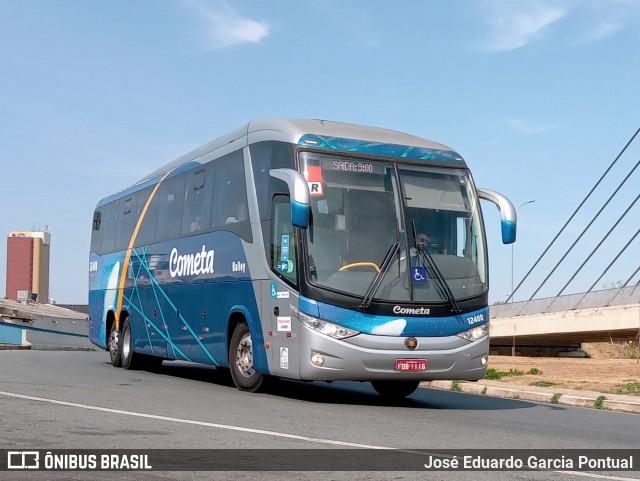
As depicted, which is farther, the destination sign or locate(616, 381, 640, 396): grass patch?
locate(616, 381, 640, 396): grass patch

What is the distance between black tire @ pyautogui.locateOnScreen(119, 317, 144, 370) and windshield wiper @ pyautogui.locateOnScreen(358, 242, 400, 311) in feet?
31.6

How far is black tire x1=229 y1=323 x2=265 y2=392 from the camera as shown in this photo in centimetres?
1505

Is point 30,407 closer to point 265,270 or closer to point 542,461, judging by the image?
point 265,270

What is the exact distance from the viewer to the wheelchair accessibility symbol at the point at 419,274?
13.3m

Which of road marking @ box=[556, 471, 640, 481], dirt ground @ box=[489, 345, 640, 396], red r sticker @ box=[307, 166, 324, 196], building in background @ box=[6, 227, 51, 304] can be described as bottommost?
road marking @ box=[556, 471, 640, 481]

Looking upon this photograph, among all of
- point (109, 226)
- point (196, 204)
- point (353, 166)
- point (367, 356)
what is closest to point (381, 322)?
point (367, 356)

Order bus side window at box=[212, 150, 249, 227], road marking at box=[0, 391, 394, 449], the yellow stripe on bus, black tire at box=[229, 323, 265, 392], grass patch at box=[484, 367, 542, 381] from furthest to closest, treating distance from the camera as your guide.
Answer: grass patch at box=[484, 367, 542, 381] → the yellow stripe on bus → bus side window at box=[212, 150, 249, 227] → black tire at box=[229, 323, 265, 392] → road marking at box=[0, 391, 394, 449]

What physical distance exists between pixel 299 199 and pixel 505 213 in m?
3.37

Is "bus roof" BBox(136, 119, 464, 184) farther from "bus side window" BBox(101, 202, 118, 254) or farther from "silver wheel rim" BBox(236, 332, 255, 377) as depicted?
"bus side window" BBox(101, 202, 118, 254)

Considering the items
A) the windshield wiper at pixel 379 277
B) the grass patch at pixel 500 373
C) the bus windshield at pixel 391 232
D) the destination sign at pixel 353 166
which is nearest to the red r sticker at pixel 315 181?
the bus windshield at pixel 391 232

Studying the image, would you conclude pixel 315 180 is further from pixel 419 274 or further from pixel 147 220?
pixel 147 220

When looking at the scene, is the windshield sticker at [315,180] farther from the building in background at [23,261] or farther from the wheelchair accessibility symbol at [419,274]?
the building in background at [23,261]

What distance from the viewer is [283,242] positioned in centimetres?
1374

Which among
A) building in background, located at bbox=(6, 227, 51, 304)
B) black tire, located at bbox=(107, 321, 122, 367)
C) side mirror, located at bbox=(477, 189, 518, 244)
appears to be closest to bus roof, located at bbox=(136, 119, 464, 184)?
side mirror, located at bbox=(477, 189, 518, 244)
